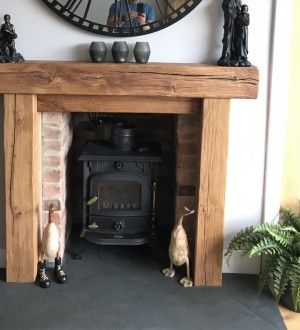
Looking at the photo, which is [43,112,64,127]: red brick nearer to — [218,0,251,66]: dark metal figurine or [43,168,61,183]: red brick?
[43,168,61,183]: red brick

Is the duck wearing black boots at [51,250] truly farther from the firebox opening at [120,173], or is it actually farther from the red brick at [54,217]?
the firebox opening at [120,173]

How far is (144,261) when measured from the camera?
3053 mm

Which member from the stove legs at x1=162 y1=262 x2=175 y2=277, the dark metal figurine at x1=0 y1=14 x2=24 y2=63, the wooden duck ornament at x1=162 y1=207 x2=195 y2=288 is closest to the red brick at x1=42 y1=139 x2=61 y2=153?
the dark metal figurine at x1=0 y1=14 x2=24 y2=63

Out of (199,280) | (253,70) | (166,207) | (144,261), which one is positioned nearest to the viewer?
(253,70)

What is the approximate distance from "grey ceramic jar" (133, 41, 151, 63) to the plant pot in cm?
128

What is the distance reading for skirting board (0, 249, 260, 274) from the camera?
2936 millimetres

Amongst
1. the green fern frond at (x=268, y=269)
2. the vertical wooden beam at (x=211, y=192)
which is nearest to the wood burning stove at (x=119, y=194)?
the vertical wooden beam at (x=211, y=192)

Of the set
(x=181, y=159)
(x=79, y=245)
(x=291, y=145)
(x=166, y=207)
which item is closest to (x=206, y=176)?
(x=181, y=159)

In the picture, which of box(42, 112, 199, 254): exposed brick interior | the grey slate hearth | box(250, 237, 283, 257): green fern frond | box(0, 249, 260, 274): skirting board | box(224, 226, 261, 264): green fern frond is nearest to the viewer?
the grey slate hearth

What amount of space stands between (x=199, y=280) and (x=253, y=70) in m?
1.07

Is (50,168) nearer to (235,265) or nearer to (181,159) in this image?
(181,159)

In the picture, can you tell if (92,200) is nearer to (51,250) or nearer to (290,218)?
(51,250)

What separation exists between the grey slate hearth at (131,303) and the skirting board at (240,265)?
38 millimetres

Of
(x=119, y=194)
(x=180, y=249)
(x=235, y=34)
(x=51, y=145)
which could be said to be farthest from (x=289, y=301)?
(x=51, y=145)
